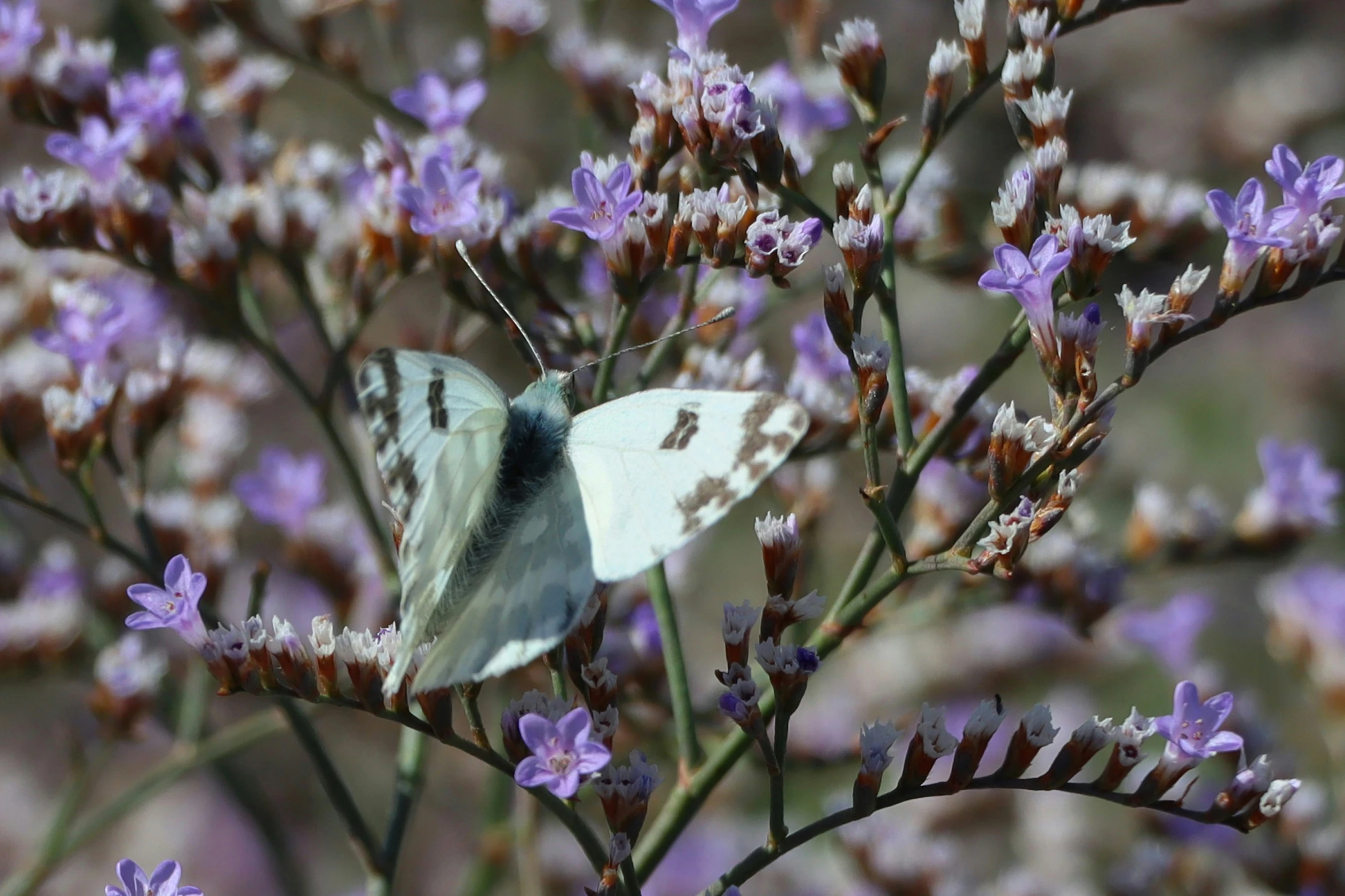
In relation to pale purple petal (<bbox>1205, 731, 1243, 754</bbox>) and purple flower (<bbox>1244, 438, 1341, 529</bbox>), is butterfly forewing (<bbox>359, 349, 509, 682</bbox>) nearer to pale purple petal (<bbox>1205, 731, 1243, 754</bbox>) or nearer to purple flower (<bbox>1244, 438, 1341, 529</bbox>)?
pale purple petal (<bbox>1205, 731, 1243, 754</bbox>)

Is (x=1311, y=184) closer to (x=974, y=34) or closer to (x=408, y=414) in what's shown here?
(x=974, y=34)

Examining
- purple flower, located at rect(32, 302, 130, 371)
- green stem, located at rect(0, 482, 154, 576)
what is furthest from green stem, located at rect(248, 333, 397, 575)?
green stem, located at rect(0, 482, 154, 576)

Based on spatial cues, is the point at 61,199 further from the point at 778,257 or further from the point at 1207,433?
the point at 1207,433

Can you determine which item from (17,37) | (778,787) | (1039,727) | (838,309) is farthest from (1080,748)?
(17,37)

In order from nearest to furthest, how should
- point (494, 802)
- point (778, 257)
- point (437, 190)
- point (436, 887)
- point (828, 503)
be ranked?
1. point (778, 257)
2. point (437, 190)
3. point (828, 503)
4. point (494, 802)
5. point (436, 887)

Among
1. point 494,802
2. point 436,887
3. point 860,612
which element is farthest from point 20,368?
point 436,887

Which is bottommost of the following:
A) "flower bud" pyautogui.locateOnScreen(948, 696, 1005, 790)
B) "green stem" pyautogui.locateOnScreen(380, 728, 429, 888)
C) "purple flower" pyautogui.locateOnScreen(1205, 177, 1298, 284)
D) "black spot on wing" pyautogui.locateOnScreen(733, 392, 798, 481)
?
"green stem" pyautogui.locateOnScreen(380, 728, 429, 888)

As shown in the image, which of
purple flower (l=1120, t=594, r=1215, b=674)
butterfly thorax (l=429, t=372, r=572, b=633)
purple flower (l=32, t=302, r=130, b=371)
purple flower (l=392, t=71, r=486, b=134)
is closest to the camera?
butterfly thorax (l=429, t=372, r=572, b=633)
